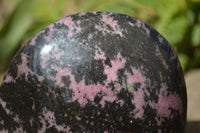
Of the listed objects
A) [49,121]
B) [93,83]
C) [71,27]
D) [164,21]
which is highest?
[164,21]

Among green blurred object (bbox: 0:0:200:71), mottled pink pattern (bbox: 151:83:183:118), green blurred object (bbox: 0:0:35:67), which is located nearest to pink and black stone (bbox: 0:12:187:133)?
mottled pink pattern (bbox: 151:83:183:118)

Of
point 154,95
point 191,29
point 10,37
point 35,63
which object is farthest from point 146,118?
point 10,37

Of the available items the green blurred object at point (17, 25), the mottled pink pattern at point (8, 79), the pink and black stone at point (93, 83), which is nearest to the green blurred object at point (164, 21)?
the green blurred object at point (17, 25)

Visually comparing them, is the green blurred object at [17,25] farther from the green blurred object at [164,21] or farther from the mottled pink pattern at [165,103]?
the mottled pink pattern at [165,103]

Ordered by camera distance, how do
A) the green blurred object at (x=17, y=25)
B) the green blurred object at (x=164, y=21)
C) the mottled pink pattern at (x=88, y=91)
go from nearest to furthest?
the mottled pink pattern at (x=88, y=91), the green blurred object at (x=164, y=21), the green blurred object at (x=17, y=25)

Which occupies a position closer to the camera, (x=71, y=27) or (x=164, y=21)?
(x=71, y=27)

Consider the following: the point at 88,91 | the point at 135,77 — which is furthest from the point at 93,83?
the point at 135,77

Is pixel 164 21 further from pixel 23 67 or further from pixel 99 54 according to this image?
pixel 23 67

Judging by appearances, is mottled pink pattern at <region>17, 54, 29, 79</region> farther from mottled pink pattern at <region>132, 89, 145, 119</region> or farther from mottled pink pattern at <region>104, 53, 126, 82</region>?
mottled pink pattern at <region>132, 89, 145, 119</region>
